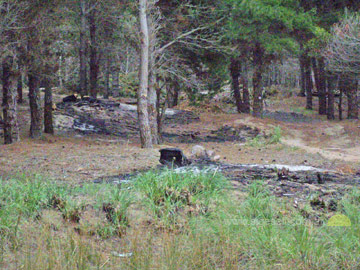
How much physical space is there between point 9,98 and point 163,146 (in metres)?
5.14

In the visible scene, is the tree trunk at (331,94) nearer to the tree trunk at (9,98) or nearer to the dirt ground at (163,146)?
the dirt ground at (163,146)

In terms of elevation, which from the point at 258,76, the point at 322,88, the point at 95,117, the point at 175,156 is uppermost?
the point at 258,76

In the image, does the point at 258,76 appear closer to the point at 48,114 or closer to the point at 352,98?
the point at 352,98

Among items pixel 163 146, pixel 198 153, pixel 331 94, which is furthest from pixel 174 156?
pixel 331 94

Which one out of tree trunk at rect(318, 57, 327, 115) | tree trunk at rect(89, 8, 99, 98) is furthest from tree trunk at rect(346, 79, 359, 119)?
tree trunk at rect(89, 8, 99, 98)

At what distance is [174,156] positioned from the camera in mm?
10344

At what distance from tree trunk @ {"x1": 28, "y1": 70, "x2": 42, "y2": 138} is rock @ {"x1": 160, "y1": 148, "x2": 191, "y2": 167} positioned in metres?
7.01

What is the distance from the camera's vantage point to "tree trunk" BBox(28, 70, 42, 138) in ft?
53.1

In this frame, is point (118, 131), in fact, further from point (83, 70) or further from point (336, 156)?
point (336, 156)

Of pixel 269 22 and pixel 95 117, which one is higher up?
pixel 269 22

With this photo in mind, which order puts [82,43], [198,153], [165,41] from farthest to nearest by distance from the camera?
[82,43] → [165,41] → [198,153]

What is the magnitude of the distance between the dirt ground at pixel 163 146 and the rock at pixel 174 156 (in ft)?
1.16

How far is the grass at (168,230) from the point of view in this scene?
13.8ft

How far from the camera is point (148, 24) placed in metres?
16.3
